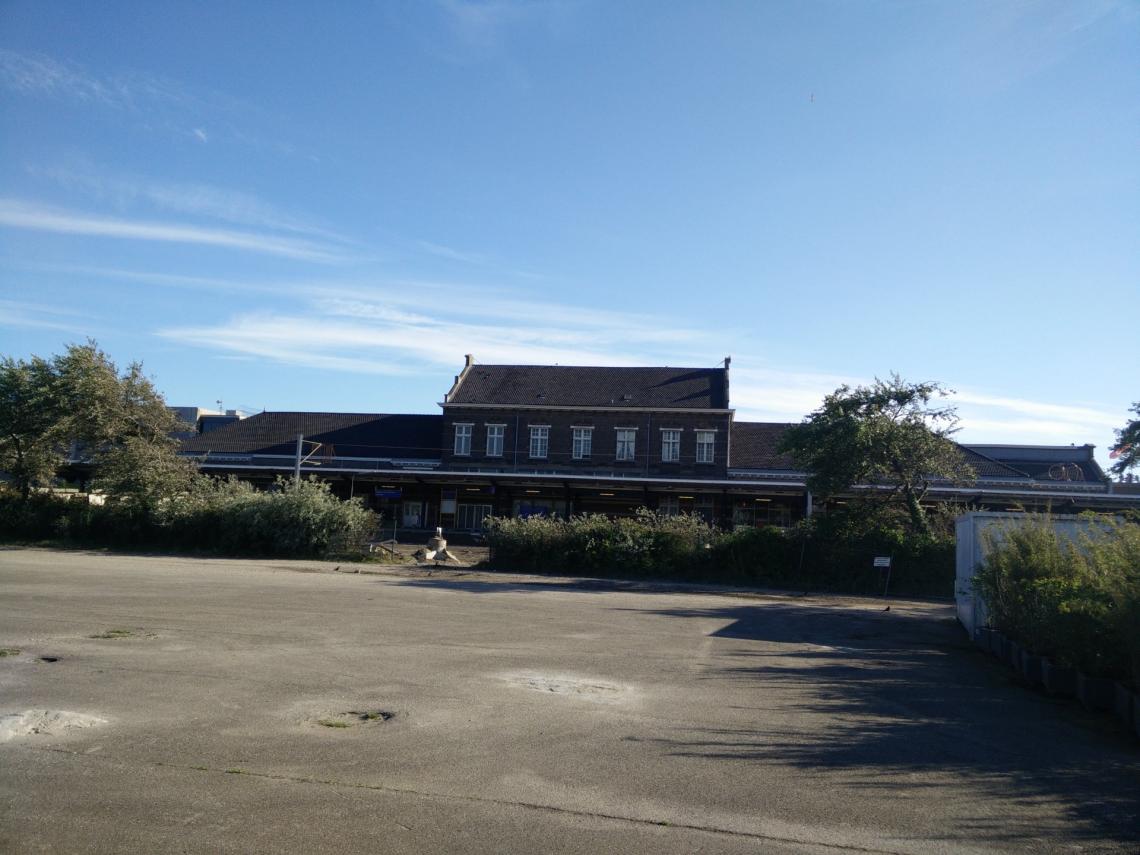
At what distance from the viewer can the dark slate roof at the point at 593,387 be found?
5250cm

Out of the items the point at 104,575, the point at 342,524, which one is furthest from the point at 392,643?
the point at 342,524

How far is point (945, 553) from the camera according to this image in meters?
29.4

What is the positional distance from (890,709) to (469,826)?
596 centimetres

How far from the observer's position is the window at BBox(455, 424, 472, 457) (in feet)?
175

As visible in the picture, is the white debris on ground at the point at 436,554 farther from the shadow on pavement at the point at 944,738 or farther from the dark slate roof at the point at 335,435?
the shadow on pavement at the point at 944,738

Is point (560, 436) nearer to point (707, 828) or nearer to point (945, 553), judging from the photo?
point (945, 553)

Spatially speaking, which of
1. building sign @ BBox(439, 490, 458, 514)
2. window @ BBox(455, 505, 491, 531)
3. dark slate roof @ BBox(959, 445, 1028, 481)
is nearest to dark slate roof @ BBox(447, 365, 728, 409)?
building sign @ BBox(439, 490, 458, 514)

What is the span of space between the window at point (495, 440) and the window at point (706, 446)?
1185 centimetres

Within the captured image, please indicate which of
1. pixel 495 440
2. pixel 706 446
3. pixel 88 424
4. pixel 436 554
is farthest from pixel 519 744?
pixel 495 440

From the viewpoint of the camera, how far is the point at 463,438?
53562 millimetres

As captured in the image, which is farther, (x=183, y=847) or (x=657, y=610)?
(x=657, y=610)

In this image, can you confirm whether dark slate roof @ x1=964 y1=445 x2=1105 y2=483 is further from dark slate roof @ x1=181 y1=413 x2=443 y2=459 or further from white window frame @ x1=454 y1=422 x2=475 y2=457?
dark slate roof @ x1=181 y1=413 x2=443 y2=459

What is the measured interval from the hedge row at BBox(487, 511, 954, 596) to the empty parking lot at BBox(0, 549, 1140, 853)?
600 inches

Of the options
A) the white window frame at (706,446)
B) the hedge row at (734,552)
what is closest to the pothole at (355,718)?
the hedge row at (734,552)
